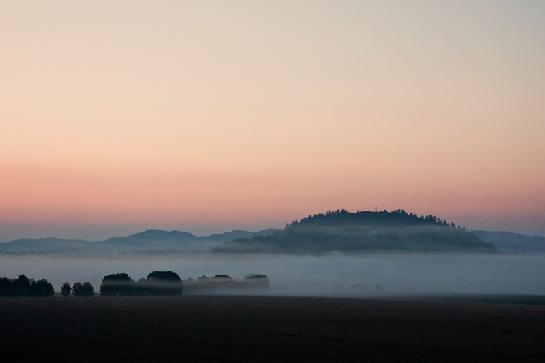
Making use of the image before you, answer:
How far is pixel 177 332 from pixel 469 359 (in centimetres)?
2979

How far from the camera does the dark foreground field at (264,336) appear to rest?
61156mm

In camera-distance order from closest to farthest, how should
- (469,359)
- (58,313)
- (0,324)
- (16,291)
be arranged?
(469,359)
(0,324)
(58,313)
(16,291)

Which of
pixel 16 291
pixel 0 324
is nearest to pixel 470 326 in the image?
pixel 0 324

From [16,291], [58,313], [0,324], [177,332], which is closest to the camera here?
[177,332]

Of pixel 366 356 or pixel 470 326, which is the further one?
pixel 470 326

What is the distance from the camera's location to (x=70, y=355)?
6009 centimetres

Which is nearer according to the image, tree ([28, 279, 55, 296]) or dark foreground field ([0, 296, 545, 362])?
dark foreground field ([0, 296, 545, 362])

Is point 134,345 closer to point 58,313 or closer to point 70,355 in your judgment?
point 70,355

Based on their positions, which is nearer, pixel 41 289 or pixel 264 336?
pixel 264 336

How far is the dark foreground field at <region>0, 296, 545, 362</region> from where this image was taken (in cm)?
6116

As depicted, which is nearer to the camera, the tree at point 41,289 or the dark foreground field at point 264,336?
the dark foreground field at point 264,336

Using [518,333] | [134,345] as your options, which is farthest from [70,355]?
[518,333]

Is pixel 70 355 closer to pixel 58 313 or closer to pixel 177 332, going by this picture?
pixel 177 332

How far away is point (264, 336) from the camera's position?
7725 cm
